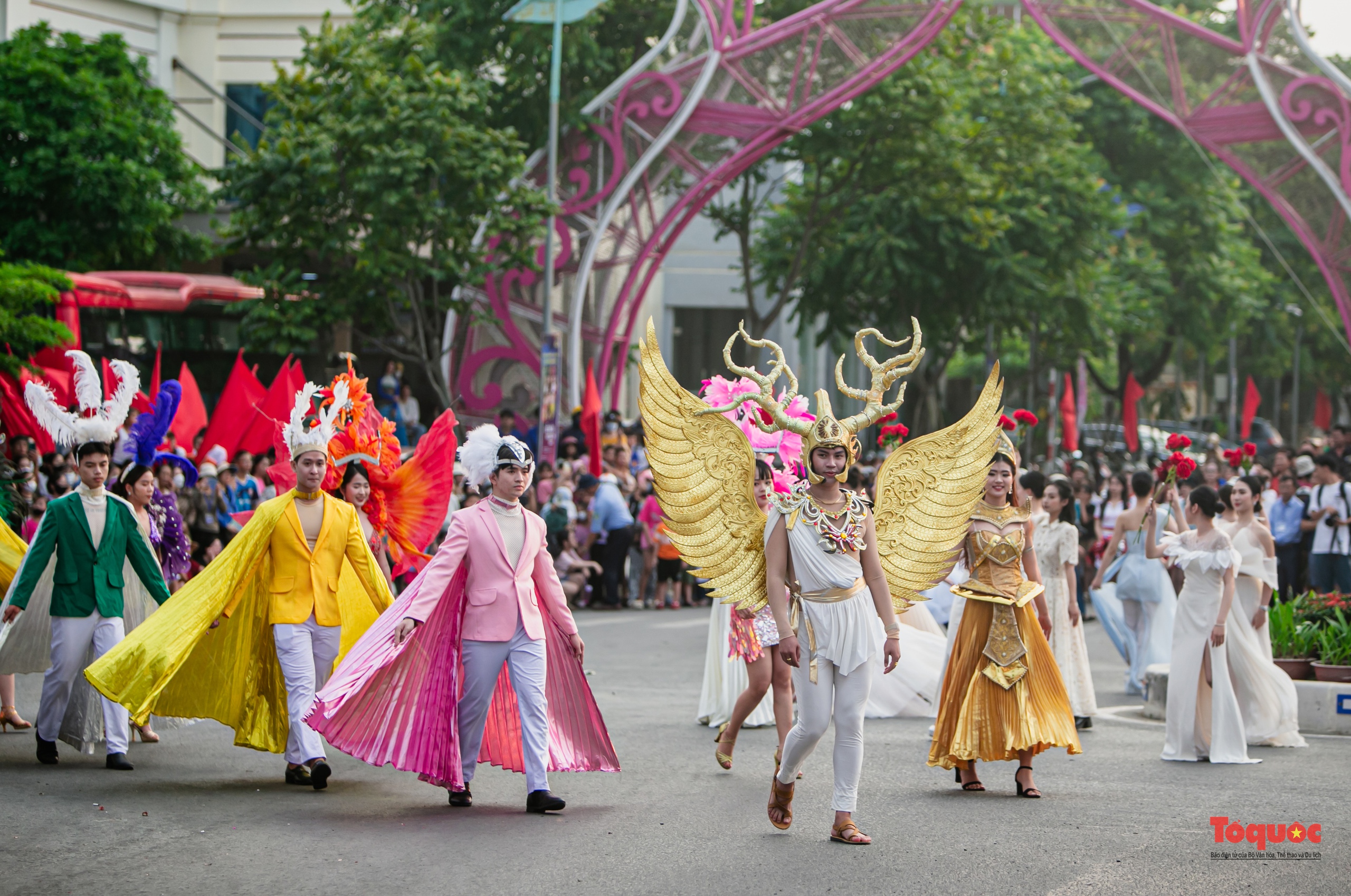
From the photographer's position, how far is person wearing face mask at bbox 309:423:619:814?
24.8 feet

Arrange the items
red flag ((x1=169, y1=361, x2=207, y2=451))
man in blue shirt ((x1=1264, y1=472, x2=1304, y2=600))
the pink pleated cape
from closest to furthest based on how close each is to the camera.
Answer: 1. the pink pleated cape
2. red flag ((x1=169, y1=361, x2=207, y2=451))
3. man in blue shirt ((x1=1264, y1=472, x2=1304, y2=600))

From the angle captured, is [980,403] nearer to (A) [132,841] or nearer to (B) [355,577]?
(B) [355,577]

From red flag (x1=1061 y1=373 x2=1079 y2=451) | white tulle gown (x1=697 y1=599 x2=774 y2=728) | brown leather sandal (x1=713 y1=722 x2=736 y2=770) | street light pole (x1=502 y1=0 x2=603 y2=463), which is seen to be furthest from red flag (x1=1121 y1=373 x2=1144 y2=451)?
brown leather sandal (x1=713 y1=722 x2=736 y2=770)

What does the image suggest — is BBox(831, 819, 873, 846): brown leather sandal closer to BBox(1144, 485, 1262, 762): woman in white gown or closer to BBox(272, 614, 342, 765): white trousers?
BBox(272, 614, 342, 765): white trousers

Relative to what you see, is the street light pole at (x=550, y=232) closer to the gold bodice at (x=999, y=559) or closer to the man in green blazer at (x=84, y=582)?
the man in green blazer at (x=84, y=582)

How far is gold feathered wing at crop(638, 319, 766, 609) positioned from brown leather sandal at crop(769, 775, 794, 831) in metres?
0.84

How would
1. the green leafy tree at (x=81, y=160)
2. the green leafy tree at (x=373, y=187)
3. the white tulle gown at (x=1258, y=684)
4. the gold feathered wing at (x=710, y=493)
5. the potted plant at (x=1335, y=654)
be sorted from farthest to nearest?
1. the green leafy tree at (x=81, y=160)
2. the green leafy tree at (x=373, y=187)
3. the potted plant at (x=1335, y=654)
4. the white tulle gown at (x=1258, y=684)
5. the gold feathered wing at (x=710, y=493)

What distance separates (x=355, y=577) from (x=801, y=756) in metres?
2.76

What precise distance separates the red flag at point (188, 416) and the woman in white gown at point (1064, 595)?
946 centimetres

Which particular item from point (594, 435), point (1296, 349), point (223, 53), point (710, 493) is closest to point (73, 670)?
point (710, 493)

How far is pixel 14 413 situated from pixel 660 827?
9.64 m

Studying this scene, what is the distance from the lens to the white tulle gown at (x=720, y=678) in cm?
1033

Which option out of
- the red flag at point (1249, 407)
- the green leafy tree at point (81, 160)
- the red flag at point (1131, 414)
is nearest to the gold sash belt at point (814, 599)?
the green leafy tree at point (81, 160)

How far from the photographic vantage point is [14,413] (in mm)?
14531
